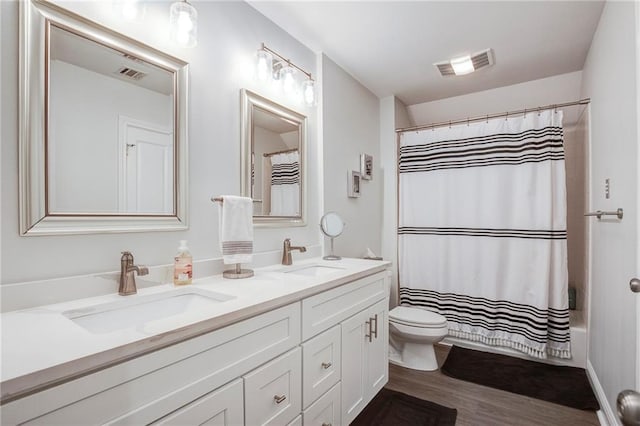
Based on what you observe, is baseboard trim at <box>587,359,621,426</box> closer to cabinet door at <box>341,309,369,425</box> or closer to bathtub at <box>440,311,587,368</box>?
bathtub at <box>440,311,587,368</box>

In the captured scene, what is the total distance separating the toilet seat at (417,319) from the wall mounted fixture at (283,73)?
165 centimetres

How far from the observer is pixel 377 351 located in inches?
76.2

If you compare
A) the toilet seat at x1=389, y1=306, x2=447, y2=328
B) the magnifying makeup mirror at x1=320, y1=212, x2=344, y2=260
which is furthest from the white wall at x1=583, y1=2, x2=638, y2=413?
the magnifying makeup mirror at x1=320, y1=212, x2=344, y2=260

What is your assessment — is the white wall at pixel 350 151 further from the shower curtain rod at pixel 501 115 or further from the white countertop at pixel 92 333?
the white countertop at pixel 92 333

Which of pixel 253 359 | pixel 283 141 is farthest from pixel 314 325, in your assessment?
pixel 283 141

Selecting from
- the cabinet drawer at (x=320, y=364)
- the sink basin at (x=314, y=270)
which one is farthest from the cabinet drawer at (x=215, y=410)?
the sink basin at (x=314, y=270)

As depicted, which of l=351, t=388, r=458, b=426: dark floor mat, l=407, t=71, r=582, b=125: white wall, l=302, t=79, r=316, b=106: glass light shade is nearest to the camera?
l=351, t=388, r=458, b=426: dark floor mat

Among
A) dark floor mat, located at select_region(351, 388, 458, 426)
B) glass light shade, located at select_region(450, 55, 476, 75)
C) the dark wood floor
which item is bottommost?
the dark wood floor

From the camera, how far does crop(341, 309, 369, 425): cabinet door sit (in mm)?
1586

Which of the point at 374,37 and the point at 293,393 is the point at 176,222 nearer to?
the point at 293,393

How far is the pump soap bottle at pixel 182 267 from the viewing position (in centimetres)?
130

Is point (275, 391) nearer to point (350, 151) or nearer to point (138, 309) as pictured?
point (138, 309)

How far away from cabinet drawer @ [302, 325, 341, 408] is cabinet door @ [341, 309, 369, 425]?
0.08 metres

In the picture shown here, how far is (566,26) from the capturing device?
2037 millimetres
